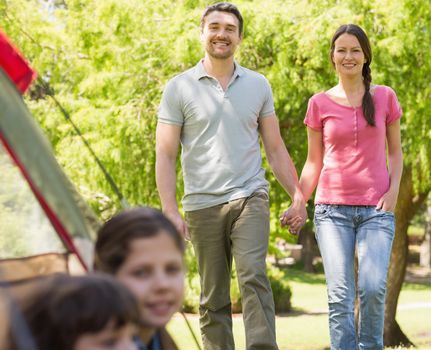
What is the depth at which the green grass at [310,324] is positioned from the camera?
14860mm

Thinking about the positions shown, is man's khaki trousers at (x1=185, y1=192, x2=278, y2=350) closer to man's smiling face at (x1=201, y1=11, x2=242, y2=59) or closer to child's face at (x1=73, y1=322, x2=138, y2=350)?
man's smiling face at (x1=201, y1=11, x2=242, y2=59)

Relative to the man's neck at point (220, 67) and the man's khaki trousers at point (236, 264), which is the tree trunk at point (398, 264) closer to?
the man's neck at point (220, 67)

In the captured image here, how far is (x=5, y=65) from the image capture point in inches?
130

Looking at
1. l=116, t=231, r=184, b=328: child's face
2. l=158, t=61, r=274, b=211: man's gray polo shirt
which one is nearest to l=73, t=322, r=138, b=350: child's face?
l=116, t=231, r=184, b=328: child's face

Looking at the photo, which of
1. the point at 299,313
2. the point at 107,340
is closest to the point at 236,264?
the point at 107,340

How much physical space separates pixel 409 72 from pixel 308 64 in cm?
103

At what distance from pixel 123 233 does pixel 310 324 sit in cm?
1662


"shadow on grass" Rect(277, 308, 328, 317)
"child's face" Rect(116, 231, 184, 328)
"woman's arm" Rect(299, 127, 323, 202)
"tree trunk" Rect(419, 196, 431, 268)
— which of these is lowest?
"tree trunk" Rect(419, 196, 431, 268)

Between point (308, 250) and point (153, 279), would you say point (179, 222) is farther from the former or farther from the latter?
point (308, 250)

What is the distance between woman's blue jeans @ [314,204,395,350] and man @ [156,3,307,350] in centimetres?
26

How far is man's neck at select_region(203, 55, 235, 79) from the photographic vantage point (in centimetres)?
532

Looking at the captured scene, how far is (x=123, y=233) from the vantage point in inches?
111

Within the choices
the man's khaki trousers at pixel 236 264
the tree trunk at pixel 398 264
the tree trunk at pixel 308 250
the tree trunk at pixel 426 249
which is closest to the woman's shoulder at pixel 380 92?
the man's khaki trousers at pixel 236 264

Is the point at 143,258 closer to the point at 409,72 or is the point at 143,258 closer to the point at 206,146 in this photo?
the point at 206,146
